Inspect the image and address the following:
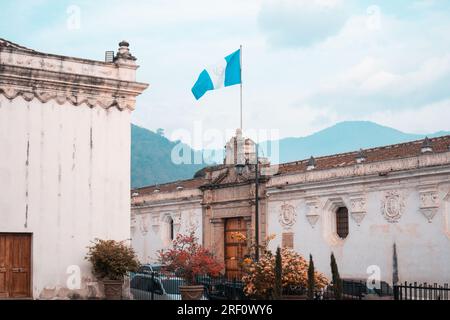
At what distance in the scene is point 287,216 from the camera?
29.5 metres

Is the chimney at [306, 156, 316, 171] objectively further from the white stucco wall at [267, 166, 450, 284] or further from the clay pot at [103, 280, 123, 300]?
the clay pot at [103, 280, 123, 300]

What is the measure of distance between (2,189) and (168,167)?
147 meters

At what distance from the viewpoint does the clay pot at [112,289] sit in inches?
782

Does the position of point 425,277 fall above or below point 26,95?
below

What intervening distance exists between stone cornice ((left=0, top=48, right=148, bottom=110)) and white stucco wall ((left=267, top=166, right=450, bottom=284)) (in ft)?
29.5

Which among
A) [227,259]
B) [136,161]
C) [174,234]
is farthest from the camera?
[136,161]

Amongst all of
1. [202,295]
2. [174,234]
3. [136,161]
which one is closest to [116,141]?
[202,295]

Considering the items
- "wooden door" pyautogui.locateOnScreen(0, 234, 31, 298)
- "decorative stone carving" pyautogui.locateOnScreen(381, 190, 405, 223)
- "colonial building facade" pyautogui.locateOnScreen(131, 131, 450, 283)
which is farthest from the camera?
"decorative stone carving" pyautogui.locateOnScreen(381, 190, 405, 223)

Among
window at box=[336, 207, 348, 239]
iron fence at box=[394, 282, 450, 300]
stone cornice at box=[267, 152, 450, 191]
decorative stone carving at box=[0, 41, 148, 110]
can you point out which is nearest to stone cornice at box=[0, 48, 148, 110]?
decorative stone carving at box=[0, 41, 148, 110]

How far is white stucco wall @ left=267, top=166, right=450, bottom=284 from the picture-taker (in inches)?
916

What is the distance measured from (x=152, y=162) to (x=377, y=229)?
139 metres

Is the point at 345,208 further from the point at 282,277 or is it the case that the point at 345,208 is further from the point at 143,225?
the point at 143,225

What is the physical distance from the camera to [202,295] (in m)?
20.3
